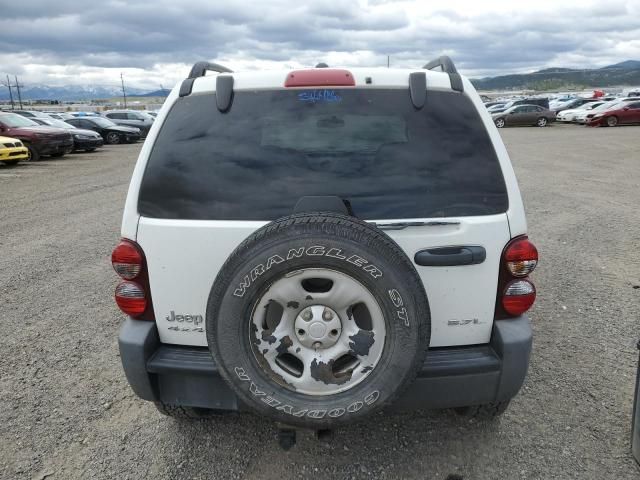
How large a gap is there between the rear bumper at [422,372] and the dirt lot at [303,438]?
488 millimetres

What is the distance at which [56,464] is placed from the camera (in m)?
2.76

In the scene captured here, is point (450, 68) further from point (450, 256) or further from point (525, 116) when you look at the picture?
point (525, 116)

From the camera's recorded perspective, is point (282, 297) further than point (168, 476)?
No

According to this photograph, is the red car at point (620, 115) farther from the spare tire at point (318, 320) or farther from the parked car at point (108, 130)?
the spare tire at point (318, 320)

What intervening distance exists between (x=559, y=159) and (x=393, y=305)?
15.5 meters

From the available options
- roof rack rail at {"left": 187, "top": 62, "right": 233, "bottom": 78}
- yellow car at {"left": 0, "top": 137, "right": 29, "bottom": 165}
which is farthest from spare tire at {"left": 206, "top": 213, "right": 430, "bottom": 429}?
yellow car at {"left": 0, "top": 137, "right": 29, "bottom": 165}

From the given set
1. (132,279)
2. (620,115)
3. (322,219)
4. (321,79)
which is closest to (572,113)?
(620,115)

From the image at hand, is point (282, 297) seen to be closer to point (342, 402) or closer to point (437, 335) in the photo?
point (342, 402)

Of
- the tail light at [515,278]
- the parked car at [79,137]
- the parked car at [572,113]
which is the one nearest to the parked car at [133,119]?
the parked car at [79,137]

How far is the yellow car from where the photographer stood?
50.3 feet

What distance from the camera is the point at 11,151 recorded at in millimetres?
15523

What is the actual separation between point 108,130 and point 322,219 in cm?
2543

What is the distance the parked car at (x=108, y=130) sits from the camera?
24.5m

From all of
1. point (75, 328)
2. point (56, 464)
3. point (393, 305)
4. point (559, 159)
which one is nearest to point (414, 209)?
point (393, 305)
